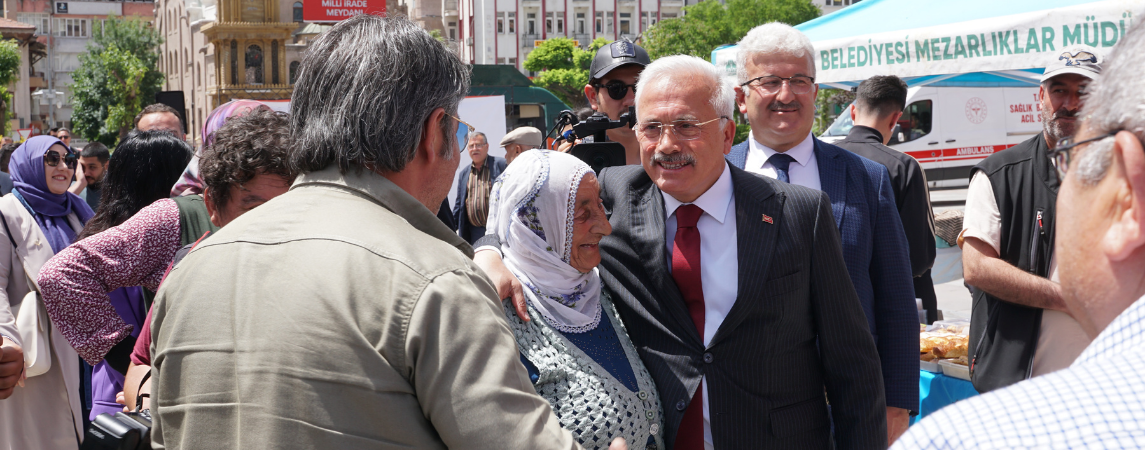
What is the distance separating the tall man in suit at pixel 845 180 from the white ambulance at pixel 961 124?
1629cm

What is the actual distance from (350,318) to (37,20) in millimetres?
114555

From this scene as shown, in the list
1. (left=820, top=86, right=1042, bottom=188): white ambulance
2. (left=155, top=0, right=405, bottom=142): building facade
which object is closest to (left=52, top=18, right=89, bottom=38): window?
(left=155, top=0, right=405, bottom=142): building facade

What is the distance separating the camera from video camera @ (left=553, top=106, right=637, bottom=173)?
341 cm

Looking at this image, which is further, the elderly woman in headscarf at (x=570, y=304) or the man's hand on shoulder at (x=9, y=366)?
the man's hand on shoulder at (x=9, y=366)

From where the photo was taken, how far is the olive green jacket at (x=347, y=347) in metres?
1.37

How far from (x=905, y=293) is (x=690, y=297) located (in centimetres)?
90

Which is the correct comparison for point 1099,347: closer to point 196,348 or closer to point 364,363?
point 364,363

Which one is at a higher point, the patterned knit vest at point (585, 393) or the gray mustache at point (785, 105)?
the gray mustache at point (785, 105)

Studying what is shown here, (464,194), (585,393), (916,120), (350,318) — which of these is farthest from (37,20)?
(350,318)

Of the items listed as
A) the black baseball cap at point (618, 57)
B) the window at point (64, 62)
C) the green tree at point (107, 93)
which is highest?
the window at point (64, 62)

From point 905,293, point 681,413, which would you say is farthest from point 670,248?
point 905,293

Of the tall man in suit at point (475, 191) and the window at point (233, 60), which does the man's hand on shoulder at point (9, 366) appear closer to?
the tall man in suit at point (475, 191)

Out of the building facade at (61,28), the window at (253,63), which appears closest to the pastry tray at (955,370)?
the window at (253,63)

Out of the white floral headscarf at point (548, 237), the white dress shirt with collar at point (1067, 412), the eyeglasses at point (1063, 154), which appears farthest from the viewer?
the white floral headscarf at point (548, 237)
